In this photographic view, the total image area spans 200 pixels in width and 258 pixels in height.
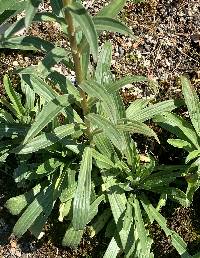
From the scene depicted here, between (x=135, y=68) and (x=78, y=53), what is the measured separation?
1846mm

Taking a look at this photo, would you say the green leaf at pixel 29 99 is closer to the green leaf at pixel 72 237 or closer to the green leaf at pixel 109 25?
the green leaf at pixel 72 237

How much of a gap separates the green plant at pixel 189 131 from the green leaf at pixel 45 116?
1145 millimetres

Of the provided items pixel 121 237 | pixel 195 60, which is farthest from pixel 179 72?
pixel 121 237

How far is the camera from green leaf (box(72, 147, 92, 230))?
11.5ft

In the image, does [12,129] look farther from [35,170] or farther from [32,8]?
[32,8]

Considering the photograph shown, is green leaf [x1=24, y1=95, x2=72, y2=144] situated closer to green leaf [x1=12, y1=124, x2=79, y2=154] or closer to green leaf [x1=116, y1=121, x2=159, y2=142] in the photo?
green leaf [x1=12, y1=124, x2=79, y2=154]

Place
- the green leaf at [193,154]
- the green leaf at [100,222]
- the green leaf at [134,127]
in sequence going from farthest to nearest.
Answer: the green leaf at [100,222] → the green leaf at [193,154] → the green leaf at [134,127]

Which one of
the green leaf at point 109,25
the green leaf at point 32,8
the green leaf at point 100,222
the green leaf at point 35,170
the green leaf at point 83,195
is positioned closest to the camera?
the green leaf at point 32,8

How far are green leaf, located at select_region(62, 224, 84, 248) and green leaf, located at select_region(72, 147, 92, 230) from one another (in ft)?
1.90

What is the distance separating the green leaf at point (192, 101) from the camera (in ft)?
13.3

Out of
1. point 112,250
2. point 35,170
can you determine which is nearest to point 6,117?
point 35,170

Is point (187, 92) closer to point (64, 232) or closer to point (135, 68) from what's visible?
point (135, 68)

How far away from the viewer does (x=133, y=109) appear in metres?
4.12

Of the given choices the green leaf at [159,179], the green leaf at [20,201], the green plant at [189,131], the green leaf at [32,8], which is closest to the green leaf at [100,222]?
the green leaf at [159,179]
